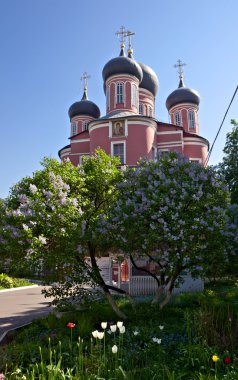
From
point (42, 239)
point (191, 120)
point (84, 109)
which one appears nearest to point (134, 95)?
point (84, 109)

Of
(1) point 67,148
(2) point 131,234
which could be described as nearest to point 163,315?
(2) point 131,234

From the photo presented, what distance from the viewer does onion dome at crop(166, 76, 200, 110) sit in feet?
133

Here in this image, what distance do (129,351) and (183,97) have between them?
37738mm

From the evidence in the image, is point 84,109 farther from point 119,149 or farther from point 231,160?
point 231,160

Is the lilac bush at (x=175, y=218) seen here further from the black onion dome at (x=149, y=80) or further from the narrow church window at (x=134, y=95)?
the black onion dome at (x=149, y=80)

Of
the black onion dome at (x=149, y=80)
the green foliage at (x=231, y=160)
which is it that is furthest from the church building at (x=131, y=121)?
the green foliage at (x=231, y=160)

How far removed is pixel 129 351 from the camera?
6.14m

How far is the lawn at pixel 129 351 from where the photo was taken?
16.6ft

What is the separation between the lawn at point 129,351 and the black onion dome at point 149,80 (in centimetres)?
3381

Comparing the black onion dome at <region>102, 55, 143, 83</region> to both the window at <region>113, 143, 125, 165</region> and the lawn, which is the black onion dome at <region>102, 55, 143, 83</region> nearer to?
the window at <region>113, 143, 125, 165</region>

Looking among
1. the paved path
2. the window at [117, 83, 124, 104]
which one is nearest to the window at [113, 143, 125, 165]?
the window at [117, 83, 124, 104]

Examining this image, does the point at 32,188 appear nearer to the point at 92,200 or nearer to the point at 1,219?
the point at 1,219

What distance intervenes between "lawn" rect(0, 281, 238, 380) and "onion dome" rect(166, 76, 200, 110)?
3487cm

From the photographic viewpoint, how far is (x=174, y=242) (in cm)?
825
